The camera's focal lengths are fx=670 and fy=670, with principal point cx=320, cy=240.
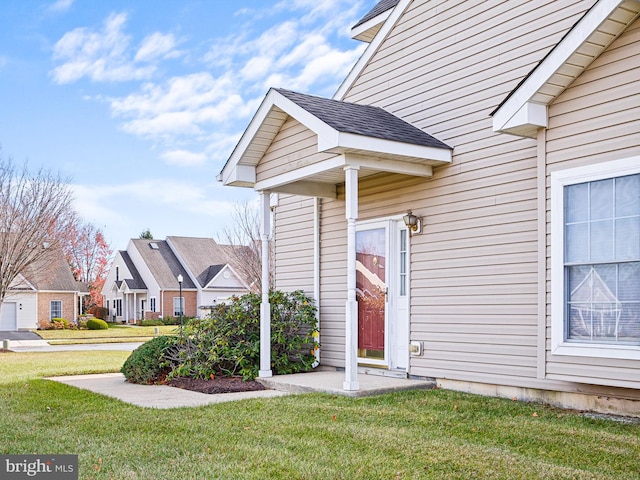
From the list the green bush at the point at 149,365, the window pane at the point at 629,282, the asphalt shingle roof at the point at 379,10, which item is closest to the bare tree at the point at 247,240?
the asphalt shingle roof at the point at 379,10

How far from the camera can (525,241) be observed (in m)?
7.51

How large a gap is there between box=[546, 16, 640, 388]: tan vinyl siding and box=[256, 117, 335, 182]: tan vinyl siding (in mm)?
2756

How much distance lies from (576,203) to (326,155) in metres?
3.09

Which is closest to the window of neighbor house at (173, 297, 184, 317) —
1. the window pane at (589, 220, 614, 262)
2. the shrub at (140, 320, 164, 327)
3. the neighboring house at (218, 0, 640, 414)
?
the shrub at (140, 320, 164, 327)

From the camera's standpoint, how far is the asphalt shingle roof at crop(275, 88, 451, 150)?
315 inches

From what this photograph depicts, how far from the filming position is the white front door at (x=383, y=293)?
9273 millimetres

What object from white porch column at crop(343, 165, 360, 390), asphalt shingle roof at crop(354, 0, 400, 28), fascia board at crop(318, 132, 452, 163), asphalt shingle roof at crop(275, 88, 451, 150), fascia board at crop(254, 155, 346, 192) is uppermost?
asphalt shingle roof at crop(354, 0, 400, 28)

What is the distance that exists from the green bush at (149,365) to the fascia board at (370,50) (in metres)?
4.82

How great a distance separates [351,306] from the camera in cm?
793

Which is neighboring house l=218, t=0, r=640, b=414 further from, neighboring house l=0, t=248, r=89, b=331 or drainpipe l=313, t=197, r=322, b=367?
neighboring house l=0, t=248, r=89, b=331

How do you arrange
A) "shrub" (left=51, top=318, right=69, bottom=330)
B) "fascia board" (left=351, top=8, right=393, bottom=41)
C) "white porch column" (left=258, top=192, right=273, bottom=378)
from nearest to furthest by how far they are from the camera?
"white porch column" (left=258, top=192, right=273, bottom=378), "fascia board" (left=351, top=8, right=393, bottom=41), "shrub" (left=51, top=318, right=69, bottom=330)

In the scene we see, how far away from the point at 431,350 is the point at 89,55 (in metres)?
21.7

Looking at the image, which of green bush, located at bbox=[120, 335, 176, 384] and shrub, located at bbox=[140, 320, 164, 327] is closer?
green bush, located at bbox=[120, 335, 176, 384]

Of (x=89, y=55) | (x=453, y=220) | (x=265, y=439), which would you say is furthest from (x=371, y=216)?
(x=89, y=55)
